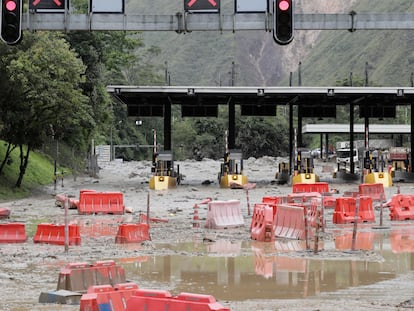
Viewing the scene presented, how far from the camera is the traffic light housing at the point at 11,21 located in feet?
56.0

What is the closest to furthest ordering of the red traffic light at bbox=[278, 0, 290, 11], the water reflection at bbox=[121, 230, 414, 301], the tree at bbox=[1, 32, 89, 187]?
the water reflection at bbox=[121, 230, 414, 301]
the red traffic light at bbox=[278, 0, 290, 11]
the tree at bbox=[1, 32, 89, 187]

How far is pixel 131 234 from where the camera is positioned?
60.3ft

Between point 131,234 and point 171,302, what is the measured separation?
10600mm

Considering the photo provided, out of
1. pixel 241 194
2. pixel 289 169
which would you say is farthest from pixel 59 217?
pixel 289 169

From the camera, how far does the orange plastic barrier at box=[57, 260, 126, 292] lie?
441 inches

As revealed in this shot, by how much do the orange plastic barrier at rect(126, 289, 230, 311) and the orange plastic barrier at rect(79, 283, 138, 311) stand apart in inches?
41.6

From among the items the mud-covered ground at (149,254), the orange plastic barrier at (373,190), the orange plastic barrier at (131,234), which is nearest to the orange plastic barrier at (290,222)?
the mud-covered ground at (149,254)

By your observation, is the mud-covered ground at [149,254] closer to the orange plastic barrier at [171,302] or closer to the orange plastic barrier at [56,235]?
the orange plastic barrier at [56,235]

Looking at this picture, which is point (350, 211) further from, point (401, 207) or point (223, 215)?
point (223, 215)

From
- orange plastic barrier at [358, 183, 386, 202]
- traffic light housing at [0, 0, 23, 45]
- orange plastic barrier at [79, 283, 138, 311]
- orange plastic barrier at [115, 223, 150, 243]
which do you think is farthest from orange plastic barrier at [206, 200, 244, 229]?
orange plastic barrier at [79, 283, 138, 311]

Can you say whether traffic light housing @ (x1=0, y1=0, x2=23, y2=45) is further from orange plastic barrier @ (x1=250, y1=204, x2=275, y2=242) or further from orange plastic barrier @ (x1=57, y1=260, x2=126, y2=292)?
orange plastic barrier @ (x1=57, y1=260, x2=126, y2=292)

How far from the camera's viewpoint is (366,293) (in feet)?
39.0

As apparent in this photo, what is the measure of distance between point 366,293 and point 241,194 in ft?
87.3

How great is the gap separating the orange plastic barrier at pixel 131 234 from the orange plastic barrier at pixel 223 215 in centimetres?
339
